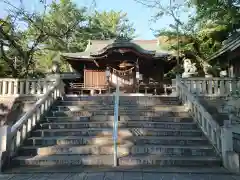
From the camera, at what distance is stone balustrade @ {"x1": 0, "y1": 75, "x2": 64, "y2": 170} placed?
4.89 metres

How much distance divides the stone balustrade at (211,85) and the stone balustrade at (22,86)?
230 inches

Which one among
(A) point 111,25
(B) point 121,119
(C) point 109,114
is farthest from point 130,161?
(A) point 111,25

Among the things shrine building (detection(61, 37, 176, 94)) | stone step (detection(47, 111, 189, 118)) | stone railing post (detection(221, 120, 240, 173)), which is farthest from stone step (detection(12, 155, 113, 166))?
shrine building (detection(61, 37, 176, 94))

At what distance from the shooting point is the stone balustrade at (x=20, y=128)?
16.1ft

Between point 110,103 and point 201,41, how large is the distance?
39.0 ft

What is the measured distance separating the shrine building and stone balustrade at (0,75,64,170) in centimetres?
638

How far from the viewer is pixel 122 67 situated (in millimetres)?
14922

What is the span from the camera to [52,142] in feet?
19.2

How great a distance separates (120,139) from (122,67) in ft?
30.7

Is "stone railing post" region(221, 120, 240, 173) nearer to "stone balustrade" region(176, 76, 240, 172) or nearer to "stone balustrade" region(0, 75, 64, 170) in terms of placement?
"stone balustrade" region(176, 76, 240, 172)

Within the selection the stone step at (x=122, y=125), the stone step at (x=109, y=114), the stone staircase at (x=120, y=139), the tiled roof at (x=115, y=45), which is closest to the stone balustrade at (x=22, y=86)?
the stone staircase at (x=120, y=139)

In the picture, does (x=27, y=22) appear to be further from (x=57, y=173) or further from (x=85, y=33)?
(x=85, y=33)

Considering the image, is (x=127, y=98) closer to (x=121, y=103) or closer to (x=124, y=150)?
(x=121, y=103)

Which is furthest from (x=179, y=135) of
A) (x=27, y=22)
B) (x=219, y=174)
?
(x=27, y=22)
